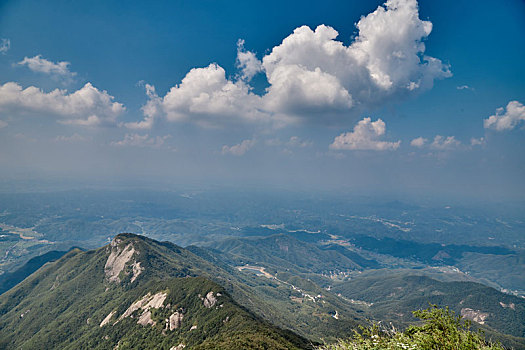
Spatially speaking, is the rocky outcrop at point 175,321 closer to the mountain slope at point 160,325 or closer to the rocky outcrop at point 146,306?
the mountain slope at point 160,325

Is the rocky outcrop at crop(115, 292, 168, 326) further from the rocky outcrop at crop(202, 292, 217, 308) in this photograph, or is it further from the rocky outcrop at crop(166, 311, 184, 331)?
the rocky outcrop at crop(202, 292, 217, 308)

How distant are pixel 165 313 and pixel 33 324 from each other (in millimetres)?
140361

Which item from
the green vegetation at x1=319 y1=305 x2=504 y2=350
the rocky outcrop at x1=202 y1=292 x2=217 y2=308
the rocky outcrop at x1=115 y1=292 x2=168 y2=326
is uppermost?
the green vegetation at x1=319 y1=305 x2=504 y2=350

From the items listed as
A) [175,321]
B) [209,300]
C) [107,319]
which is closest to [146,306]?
[175,321]

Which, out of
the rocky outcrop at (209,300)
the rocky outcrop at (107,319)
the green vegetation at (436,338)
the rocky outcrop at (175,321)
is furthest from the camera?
the rocky outcrop at (107,319)

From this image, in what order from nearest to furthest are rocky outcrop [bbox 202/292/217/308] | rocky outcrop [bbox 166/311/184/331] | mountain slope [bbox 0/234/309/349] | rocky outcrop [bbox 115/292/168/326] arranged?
mountain slope [bbox 0/234/309/349] → rocky outcrop [bbox 166/311/184/331] → rocky outcrop [bbox 202/292/217/308] → rocky outcrop [bbox 115/292/168/326]

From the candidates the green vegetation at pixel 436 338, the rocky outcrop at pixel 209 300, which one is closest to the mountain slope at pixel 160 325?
the rocky outcrop at pixel 209 300

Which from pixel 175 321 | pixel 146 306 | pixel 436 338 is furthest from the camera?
pixel 146 306

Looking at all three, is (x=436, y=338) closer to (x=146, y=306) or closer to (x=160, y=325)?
(x=160, y=325)

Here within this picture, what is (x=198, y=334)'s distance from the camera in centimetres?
12275

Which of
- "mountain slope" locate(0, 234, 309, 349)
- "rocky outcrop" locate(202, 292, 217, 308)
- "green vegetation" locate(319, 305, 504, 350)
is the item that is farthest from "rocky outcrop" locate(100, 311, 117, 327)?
"green vegetation" locate(319, 305, 504, 350)

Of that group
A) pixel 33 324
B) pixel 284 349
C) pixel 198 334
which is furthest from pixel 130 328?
pixel 33 324

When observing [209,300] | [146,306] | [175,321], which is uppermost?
[209,300]

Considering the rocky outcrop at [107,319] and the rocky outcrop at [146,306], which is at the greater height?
the rocky outcrop at [146,306]
